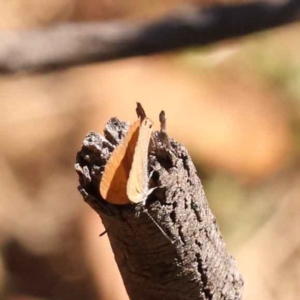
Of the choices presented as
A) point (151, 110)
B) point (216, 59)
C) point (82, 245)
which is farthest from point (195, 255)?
point (216, 59)

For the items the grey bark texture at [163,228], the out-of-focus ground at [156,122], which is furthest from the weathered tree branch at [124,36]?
the grey bark texture at [163,228]

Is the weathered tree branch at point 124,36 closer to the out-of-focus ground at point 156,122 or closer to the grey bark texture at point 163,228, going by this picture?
the out-of-focus ground at point 156,122

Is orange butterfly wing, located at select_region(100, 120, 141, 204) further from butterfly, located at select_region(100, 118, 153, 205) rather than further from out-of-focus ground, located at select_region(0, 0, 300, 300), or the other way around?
out-of-focus ground, located at select_region(0, 0, 300, 300)

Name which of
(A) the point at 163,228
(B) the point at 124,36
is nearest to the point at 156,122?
(B) the point at 124,36

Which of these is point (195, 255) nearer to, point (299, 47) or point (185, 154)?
point (185, 154)

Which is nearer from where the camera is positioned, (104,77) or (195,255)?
(195,255)
